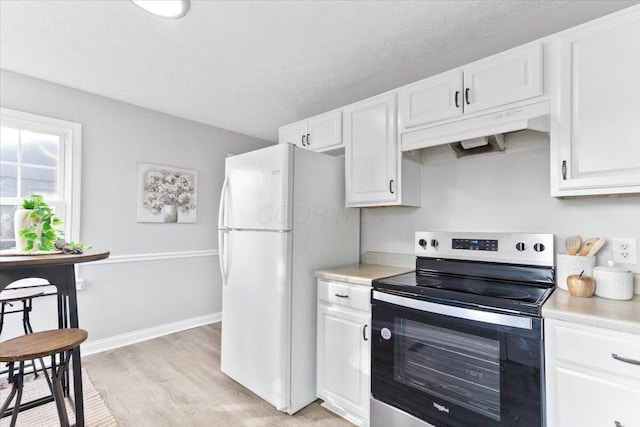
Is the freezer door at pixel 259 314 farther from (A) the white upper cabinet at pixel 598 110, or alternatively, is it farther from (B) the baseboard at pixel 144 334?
(A) the white upper cabinet at pixel 598 110

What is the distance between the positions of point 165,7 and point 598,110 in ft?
7.46

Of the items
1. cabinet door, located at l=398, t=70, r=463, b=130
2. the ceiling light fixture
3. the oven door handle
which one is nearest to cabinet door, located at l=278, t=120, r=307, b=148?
cabinet door, located at l=398, t=70, r=463, b=130

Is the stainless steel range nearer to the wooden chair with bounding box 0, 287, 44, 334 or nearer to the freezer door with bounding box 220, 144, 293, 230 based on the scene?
the freezer door with bounding box 220, 144, 293, 230

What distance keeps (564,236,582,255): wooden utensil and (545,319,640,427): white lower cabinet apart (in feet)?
1.92

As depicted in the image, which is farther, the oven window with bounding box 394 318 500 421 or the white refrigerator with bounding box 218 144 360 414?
the white refrigerator with bounding box 218 144 360 414

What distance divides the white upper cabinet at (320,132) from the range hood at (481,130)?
0.59 metres

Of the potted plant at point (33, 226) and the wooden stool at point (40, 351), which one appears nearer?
the wooden stool at point (40, 351)

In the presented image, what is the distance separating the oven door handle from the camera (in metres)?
1.31

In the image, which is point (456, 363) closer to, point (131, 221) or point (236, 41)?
point (236, 41)

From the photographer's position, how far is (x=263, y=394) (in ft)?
7.14

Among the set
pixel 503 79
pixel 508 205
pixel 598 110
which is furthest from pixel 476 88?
pixel 508 205

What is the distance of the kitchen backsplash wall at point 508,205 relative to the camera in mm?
1603

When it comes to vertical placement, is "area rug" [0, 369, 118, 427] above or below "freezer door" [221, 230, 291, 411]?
below

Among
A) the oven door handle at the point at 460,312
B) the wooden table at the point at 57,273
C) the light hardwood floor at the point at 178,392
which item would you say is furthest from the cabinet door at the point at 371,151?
the wooden table at the point at 57,273
